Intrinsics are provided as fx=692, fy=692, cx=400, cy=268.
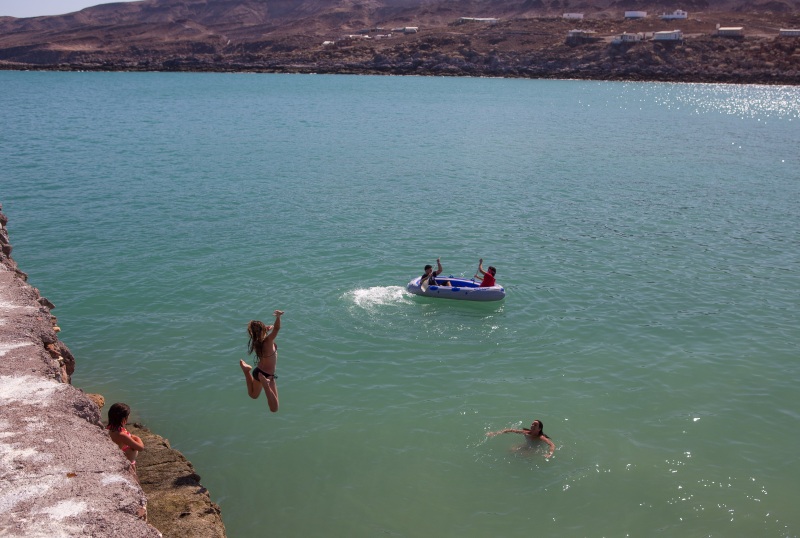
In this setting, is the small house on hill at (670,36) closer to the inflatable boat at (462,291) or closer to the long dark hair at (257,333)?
the inflatable boat at (462,291)

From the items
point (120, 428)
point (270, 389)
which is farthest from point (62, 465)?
point (270, 389)

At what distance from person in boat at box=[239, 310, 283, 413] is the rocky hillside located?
10210 centimetres

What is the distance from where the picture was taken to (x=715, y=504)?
11.9m

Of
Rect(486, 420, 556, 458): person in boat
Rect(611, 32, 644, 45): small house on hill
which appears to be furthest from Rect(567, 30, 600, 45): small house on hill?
Rect(486, 420, 556, 458): person in boat

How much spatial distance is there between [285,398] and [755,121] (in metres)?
58.3

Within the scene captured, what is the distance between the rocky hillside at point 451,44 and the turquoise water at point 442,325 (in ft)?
221

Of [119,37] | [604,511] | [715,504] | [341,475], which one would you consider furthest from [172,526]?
[119,37]

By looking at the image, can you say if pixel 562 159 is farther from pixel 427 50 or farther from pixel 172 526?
pixel 427 50

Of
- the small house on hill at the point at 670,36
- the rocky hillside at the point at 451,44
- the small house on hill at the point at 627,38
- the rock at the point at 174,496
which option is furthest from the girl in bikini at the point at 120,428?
the small house on hill at the point at 670,36

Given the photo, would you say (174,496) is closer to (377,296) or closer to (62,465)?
(62,465)

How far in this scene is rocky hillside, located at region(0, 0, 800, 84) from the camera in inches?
4070

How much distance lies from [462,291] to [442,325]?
1569 millimetres

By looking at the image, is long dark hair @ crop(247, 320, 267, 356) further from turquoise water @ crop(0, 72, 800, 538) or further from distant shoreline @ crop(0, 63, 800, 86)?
distant shoreline @ crop(0, 63, 800, 86)

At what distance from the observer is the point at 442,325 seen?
18.5m
